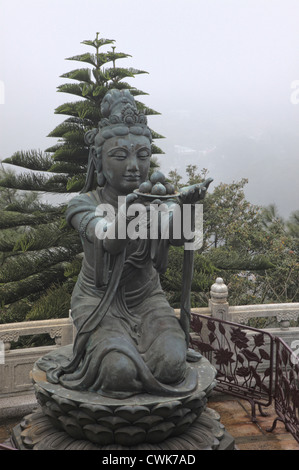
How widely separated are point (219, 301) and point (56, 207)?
3.29m

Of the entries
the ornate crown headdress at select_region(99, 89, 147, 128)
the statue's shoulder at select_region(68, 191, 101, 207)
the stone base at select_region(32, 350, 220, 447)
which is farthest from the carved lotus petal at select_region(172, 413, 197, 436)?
the ornate crown headdress at select_region(99, 89, 147, 128)

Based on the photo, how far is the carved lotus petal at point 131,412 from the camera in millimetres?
3275

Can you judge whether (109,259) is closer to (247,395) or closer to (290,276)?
(247,395)

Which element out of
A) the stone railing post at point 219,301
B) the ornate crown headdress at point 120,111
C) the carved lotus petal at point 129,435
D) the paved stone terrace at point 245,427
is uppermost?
the ornate crown headdress at point 120,111

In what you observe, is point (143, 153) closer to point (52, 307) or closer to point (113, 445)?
point (113, 445)

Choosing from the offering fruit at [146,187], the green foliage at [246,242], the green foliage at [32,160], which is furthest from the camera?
the green foliage at [246,242]

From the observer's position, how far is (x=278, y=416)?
454 cm

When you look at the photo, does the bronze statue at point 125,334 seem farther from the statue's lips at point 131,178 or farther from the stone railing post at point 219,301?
the stone railing post at point 219,301

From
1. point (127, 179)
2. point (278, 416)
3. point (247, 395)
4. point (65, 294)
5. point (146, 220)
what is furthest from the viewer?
point (65, 294)

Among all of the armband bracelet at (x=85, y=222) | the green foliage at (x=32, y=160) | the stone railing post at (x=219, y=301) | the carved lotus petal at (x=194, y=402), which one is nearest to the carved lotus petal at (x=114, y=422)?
the carved lotus petal at (x=194, y=402)

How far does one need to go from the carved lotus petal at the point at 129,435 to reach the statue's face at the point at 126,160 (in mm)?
1456

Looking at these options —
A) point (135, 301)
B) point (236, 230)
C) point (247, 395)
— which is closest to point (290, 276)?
point (236, 230)

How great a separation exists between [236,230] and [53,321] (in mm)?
4410

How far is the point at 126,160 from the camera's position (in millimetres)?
3725
